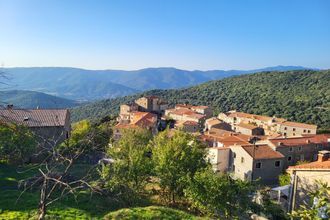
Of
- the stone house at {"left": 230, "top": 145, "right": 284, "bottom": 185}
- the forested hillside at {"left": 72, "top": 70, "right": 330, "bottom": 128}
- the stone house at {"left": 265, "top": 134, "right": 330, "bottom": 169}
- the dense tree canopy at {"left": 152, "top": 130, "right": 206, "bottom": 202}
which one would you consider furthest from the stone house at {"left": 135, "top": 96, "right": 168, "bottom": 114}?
the dense tree canopy at {"left": 152, "top": 130, "right": 206, "bottom": 202}

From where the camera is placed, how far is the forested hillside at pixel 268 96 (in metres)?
97.7

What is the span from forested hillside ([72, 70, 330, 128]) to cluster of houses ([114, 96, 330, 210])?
14990 millimetres

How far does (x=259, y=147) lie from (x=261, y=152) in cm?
99

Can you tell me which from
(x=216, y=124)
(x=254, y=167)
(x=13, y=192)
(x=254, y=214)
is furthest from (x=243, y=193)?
(x=216, y=124)

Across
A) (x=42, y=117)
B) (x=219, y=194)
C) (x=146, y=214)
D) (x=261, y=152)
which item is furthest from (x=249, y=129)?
(x=146, y=214)

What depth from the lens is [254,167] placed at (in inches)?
1540

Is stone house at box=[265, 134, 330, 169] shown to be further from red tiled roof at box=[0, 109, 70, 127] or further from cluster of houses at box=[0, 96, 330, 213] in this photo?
red tiled roof at box=[0, 109, 70, 127]

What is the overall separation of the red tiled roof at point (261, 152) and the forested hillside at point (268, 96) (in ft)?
165

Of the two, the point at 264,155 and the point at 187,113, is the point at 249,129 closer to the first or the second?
the point at 187,113

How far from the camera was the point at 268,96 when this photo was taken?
11888 cm

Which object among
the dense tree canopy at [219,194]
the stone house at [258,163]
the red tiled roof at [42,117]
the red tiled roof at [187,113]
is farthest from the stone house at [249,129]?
the dense tree canopy at [219,194]

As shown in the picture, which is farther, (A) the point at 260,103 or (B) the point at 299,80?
(B) the point at 299,80

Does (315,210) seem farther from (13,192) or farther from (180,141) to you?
(13,192)

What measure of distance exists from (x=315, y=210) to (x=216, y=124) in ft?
229
